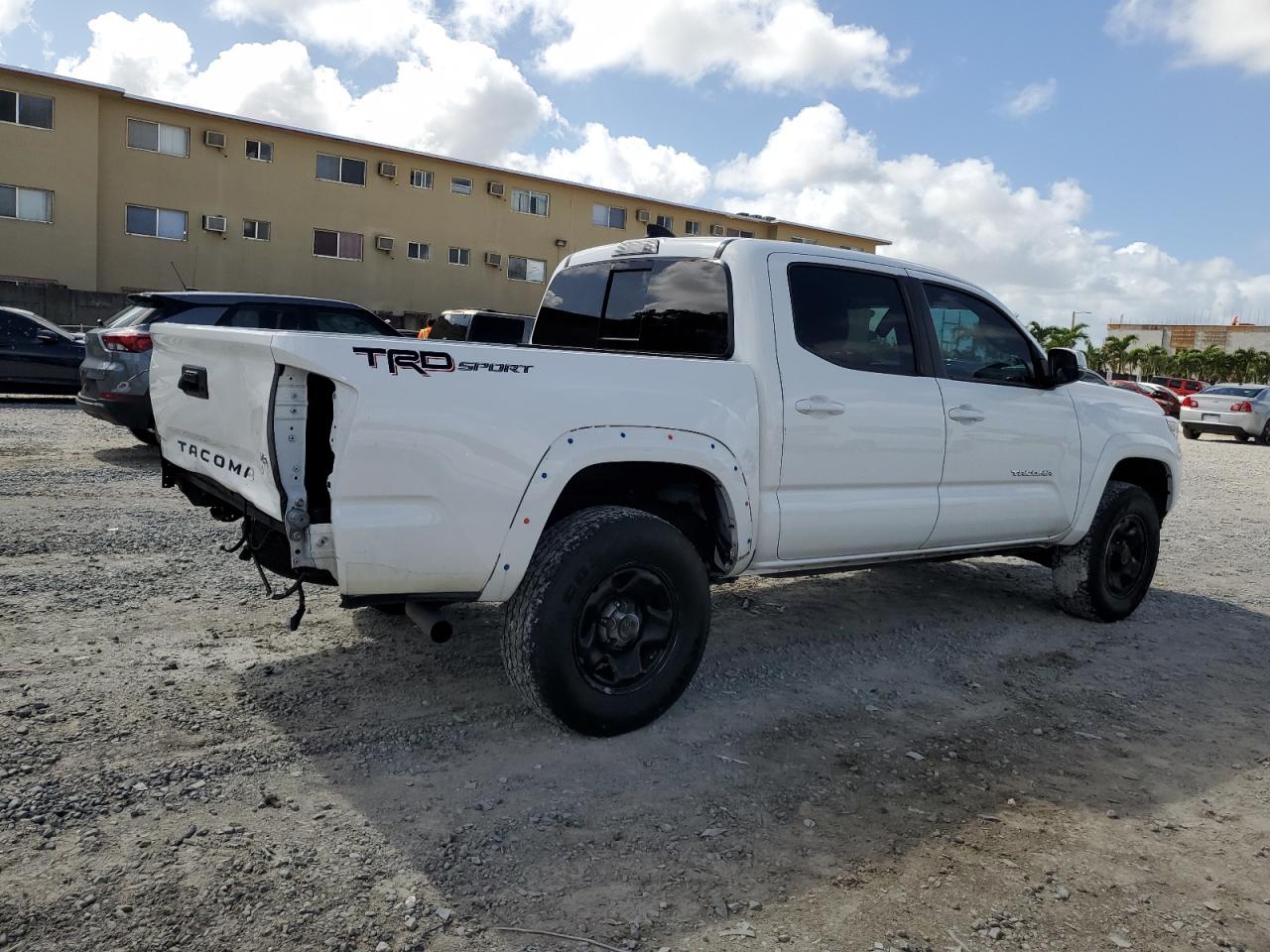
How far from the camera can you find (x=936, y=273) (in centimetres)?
509

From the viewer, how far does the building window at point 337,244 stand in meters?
31.4

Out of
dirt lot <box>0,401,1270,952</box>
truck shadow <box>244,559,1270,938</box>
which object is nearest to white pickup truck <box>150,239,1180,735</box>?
truck shadow <box>244,559,1270,938</box>

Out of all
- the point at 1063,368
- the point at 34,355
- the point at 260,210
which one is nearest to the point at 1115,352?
the point at 260,210

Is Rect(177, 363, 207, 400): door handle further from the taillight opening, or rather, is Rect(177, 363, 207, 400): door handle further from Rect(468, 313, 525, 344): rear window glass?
the taillight opening

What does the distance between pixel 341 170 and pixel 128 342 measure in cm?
2462

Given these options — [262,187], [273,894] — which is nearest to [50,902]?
[273,894]

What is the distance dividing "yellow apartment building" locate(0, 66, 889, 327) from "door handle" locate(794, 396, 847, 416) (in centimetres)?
2868

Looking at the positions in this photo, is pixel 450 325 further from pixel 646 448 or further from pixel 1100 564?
pixel 646 448

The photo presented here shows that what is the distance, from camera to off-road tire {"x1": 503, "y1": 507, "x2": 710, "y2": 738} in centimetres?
345

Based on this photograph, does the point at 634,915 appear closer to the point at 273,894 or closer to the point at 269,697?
the point at 273,894

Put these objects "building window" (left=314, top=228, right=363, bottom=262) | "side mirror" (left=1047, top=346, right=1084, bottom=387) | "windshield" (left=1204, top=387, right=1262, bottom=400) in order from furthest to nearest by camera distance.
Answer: "building window" (left=314, top=228, right=363, bottom=262) → "windshield" (left=1204, top=387, right=1262, bottom=400) → "side mirror" (left=1047, top=346, right=1084, bottom=387)

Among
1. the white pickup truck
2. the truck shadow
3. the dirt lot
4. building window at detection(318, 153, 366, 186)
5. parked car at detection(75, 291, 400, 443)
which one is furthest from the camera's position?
building window at detection(318, 153, 366, 186)

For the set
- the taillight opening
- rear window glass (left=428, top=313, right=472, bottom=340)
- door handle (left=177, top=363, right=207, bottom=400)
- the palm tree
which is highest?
the palm tree

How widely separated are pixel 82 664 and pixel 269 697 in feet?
2.84
